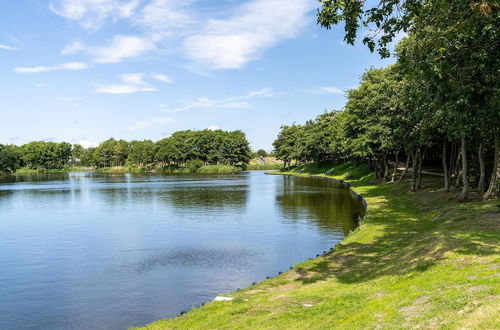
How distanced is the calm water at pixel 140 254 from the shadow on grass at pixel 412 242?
3.69 meters

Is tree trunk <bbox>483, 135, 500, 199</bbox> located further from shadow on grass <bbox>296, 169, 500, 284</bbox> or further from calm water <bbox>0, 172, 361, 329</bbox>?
calm water <bbox>0, 172, 361, 329</bbox>

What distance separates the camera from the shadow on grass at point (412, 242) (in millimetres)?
17859

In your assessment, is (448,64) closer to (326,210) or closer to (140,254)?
(140,254)

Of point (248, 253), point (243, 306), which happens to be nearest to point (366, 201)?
point (248, 253)

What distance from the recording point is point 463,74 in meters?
22.7

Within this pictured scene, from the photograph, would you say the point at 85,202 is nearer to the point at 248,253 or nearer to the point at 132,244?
the point at 132,244

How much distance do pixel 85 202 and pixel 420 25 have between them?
196 ft

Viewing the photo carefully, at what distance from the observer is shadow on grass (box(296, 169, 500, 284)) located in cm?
1786

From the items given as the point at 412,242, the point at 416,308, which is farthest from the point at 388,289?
the point at 412,242

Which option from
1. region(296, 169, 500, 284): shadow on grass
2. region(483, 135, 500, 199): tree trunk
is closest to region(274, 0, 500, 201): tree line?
region(483, 135, 500, 199): tree trunk

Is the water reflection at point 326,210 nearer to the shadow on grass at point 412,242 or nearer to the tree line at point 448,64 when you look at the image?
the shadow on grass at point 412,242

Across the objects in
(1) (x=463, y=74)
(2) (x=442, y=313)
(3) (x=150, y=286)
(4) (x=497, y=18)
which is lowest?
(3) (x=150, y=286)

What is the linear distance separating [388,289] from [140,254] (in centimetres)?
2041

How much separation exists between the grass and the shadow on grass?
60 mm
